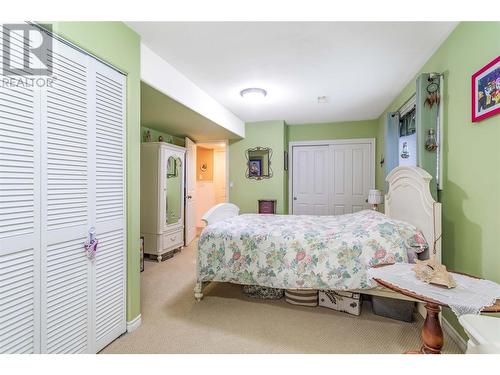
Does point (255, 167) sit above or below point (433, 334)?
above

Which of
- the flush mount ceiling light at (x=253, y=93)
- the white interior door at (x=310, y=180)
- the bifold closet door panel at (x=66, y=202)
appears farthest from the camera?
the white interior door at (x=310, y=180)

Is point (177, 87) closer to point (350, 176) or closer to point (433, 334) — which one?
point (433, 334)

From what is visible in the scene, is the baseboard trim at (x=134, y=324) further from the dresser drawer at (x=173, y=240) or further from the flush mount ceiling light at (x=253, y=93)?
the flush mount ceiling light at (x=253, y=93)

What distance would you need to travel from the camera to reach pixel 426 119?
204cm

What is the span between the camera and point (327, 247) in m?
2.04

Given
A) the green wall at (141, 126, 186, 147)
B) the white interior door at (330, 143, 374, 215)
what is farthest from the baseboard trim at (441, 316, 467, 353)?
the green wall at (141, 126, 186, 147)

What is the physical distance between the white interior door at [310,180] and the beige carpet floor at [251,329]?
264 cm

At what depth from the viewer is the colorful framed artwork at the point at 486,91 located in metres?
1.34

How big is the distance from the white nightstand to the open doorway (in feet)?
16.9

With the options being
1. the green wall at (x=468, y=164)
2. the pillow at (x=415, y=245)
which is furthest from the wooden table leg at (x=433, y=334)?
the pillow at (x=415, y=245)

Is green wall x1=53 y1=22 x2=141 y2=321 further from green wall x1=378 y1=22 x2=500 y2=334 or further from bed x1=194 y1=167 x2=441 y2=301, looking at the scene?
green wall x1=378 y1=22 x2=500 y2=334

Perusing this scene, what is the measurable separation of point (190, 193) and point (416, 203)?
11.8 feet

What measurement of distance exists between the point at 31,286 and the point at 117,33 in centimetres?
168

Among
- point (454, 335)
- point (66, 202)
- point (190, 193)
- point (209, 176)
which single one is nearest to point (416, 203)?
point (454, 335)
